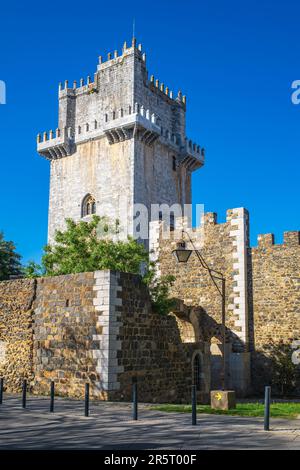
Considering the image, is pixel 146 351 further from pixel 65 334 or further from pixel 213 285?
pixel 213 285

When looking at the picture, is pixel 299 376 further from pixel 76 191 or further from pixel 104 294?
pixel 76 191

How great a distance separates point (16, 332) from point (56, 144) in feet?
76.3

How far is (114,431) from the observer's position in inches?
357

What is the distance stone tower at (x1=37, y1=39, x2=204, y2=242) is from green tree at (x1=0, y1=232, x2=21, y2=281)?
2.58m

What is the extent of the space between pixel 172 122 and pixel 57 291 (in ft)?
87.7

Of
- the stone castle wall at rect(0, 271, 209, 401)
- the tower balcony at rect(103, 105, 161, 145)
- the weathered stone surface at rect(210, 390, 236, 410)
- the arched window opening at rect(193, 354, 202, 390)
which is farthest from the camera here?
the tower balcony at rect(103, 105, 161, 145)

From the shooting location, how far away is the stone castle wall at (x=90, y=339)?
14242mm

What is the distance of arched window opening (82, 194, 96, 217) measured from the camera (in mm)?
35438

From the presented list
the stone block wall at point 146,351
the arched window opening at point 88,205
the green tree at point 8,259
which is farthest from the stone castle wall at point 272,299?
the green tree at point 8,259

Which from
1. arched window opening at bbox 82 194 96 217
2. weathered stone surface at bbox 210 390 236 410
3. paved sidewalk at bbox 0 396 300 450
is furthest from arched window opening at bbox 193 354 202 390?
arched window opening at bbox 82 194 96 217

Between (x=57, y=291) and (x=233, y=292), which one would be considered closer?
(x=57, y=291)

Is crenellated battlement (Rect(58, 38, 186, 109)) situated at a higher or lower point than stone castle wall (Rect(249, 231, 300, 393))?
higher

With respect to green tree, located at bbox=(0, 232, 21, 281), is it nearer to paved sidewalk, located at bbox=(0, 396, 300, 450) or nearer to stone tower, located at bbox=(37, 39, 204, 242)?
stone tower, located at bbox=(37, 39, 204, 242)
